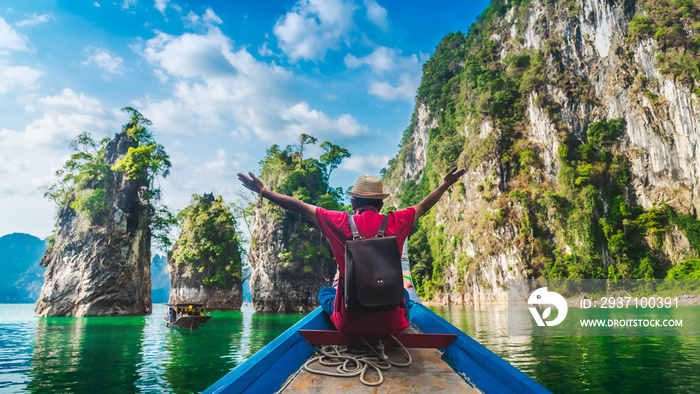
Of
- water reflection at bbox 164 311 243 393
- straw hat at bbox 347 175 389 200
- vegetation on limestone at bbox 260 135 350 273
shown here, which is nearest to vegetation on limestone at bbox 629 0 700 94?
vegetation on limestone at bbox 260 135 350 273

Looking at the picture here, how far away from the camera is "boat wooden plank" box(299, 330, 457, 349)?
7.50 feet

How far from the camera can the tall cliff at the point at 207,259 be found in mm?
35000

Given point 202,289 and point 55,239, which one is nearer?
point 55,239

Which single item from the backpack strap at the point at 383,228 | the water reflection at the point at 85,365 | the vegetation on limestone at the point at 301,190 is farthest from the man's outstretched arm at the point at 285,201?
the vegetation on limestone at the point at 301,190

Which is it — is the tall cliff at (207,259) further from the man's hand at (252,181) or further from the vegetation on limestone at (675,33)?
the vegetation on limestone at (675,33)

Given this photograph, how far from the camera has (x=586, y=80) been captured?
3531 cm

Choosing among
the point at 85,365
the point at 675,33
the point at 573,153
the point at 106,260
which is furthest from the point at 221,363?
the point at 675,33

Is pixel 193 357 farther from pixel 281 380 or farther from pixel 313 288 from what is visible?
pixel 313 288

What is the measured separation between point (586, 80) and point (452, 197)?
16969 mm

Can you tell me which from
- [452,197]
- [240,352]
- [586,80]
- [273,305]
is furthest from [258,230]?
[586,80]

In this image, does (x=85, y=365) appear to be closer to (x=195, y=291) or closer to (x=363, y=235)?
(x=363, y=235)

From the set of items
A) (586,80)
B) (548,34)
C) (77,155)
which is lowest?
(77,155)

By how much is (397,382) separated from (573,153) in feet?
123

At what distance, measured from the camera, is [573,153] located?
110ft
